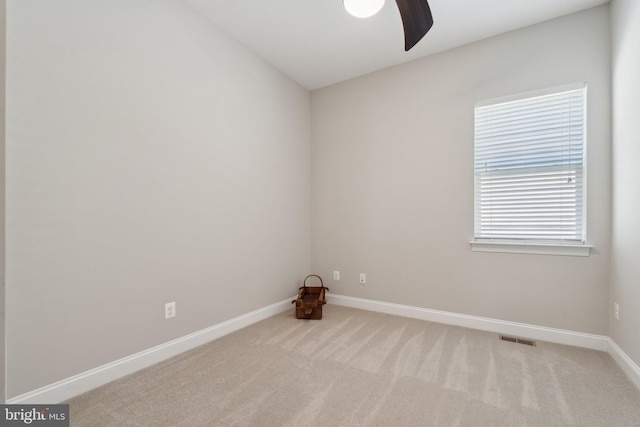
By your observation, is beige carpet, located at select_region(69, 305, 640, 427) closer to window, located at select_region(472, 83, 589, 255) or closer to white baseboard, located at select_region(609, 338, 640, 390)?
white baseboard, located at select_region(609, 338, 640, 390)

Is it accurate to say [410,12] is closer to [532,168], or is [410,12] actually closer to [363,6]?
[363,6]

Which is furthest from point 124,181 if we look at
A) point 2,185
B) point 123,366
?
point 123,366

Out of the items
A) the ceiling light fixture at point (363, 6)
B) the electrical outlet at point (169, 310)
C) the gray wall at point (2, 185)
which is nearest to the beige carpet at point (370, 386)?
the electrical outlet at point (169, 310)

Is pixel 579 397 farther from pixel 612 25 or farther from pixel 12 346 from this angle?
pixel 12 346

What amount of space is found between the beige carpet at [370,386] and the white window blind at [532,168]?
39.4 inches

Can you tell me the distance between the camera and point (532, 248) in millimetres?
2424

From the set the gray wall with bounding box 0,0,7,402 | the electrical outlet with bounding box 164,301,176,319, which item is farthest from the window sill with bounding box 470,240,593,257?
the gray wall with bounding box 0,0,7,402

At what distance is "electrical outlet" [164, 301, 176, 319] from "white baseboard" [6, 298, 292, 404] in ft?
0.66

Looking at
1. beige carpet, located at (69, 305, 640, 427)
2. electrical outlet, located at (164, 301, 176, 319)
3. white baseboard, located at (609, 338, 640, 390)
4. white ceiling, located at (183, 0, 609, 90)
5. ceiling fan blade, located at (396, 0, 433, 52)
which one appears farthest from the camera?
white ceiling, located at (183, 0, 609, 90)

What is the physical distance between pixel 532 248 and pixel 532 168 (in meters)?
0.71

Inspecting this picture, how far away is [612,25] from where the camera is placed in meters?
2.13

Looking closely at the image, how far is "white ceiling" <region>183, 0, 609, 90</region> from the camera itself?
2.21m

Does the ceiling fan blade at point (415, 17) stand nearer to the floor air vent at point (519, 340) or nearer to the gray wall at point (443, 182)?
the gray wall at point (443, 182)

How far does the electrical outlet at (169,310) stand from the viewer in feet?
6.88
